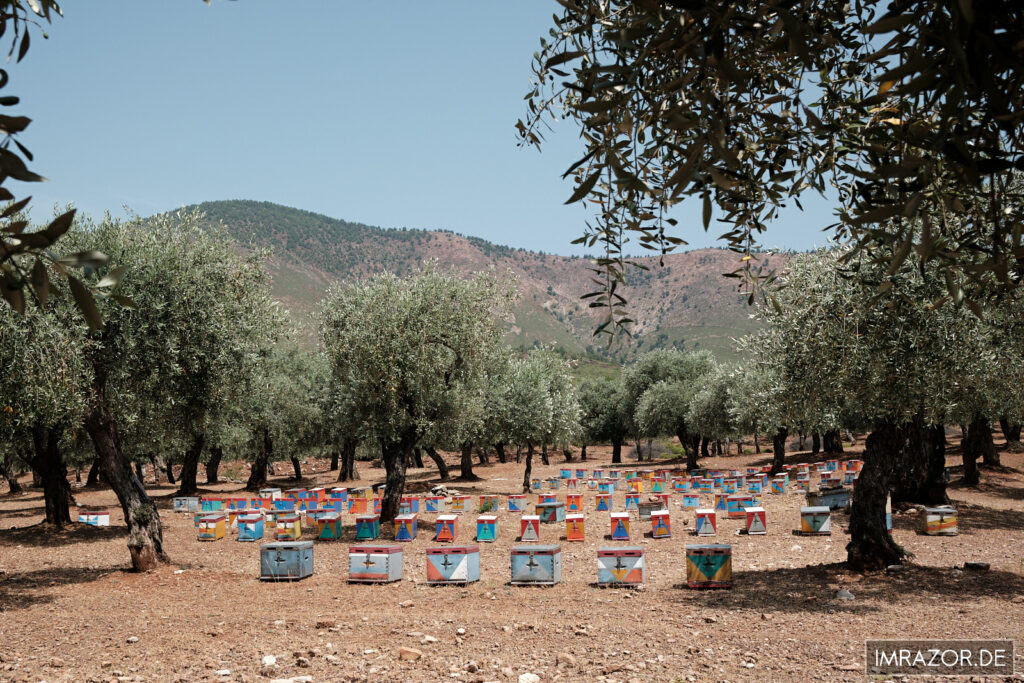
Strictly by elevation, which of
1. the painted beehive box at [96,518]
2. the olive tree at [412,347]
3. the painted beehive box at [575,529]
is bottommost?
the painted beehive box at [96,518]

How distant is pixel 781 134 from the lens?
3.38 m

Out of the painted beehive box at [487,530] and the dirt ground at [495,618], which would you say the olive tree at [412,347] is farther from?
the dirt ground at [495,618]

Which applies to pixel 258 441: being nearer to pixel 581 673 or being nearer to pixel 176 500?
pixel 176 500

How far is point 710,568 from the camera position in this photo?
1195 centimetres

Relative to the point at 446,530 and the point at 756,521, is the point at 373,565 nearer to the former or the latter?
the point at 446,530

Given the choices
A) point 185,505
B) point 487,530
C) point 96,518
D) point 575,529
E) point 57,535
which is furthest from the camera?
point 185,505

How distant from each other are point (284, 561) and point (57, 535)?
37.9 ft

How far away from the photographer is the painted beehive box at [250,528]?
65.8ft

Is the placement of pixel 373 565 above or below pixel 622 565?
below

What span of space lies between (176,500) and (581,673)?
24.9 meters

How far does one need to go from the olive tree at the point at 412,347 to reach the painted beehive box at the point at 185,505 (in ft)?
32.5

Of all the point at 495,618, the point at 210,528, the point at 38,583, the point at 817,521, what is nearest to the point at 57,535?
the point at 210,528

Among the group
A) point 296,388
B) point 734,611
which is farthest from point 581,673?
point 296,388

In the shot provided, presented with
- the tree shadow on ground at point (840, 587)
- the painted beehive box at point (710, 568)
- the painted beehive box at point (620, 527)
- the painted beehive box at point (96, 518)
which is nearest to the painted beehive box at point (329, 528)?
the painted beehive box at point (620, 527)
